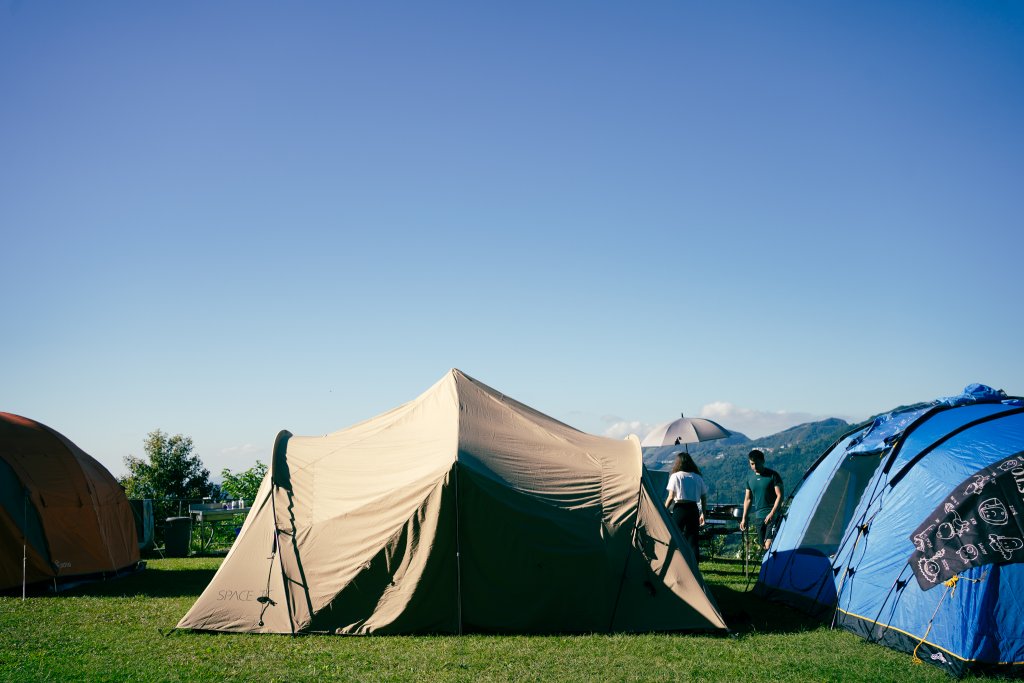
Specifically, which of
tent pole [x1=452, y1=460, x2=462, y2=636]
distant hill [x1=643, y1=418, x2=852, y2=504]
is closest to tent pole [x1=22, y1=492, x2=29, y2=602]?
tent pole [x1=452, y1=460, x2=462, y2=636]

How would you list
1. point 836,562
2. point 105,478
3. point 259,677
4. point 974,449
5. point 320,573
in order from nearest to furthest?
point 259,677 → point 974,449 → point 320,573 → point 836,562 → point 105,478

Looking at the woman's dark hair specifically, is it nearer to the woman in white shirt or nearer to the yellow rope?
the woman in white shirt

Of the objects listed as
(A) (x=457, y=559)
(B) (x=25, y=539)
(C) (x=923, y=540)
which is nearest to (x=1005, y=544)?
(C) (x=923, y=540)

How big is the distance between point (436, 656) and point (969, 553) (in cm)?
482

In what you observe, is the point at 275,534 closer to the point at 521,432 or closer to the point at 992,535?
the point at 521,432

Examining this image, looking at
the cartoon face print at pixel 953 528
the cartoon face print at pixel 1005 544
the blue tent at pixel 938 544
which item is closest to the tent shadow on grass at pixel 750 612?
the blue tent at pixel 938 544

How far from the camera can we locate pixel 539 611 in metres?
8.08

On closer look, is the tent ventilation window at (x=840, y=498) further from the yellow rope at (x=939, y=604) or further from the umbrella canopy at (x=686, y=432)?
the umbrella canopy at (x=686, y=432)

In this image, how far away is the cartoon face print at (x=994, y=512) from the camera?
274 inches

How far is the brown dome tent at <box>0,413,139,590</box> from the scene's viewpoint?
10.8 metres

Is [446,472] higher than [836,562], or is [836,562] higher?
[446,472]

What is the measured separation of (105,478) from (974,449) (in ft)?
43.0

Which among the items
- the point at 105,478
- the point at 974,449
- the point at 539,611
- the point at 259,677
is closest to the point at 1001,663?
the point at 974,449

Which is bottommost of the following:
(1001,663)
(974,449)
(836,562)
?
(1001,663)
